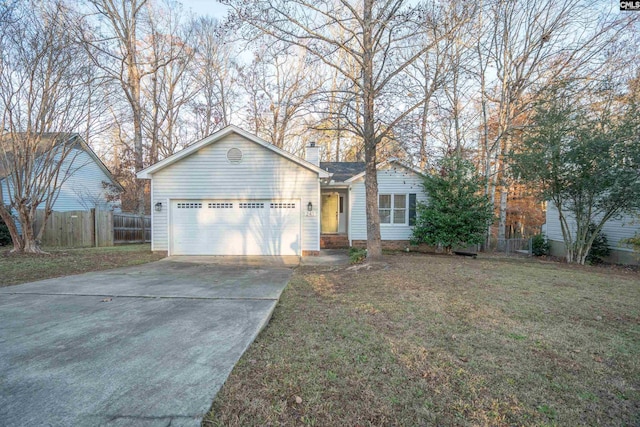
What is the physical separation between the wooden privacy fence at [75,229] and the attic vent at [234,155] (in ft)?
28.7

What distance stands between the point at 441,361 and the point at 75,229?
53.8 feet

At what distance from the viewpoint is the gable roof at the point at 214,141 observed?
9.88 m

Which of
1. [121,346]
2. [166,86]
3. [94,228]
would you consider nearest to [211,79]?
[166,86]

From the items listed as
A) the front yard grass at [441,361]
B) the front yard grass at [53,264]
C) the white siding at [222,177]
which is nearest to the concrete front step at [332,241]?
the white siding at [222,177]

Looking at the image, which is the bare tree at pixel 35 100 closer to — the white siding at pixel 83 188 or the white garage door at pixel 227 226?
the white garage door at pixel 227 226

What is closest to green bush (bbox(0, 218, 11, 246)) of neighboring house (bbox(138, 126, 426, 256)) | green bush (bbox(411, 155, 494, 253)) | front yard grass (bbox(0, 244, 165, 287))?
front yard grass (bbox(0, 244, 165, 287))

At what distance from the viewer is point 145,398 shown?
87.0 inches

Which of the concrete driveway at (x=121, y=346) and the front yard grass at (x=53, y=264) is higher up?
the front yard grass at (x=53, y=264)

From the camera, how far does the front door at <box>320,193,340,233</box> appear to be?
561 inches

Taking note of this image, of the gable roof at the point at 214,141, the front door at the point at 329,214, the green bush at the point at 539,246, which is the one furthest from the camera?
the front door at the point at 329,214

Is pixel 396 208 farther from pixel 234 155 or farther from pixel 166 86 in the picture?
pixel 166 86

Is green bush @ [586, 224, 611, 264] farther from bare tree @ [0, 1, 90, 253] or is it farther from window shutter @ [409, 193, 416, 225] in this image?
bare tree @ [0, 1, 90, 253]

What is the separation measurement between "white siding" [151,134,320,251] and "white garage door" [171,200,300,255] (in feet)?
0.87

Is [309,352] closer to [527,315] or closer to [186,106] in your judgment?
[527,315]
